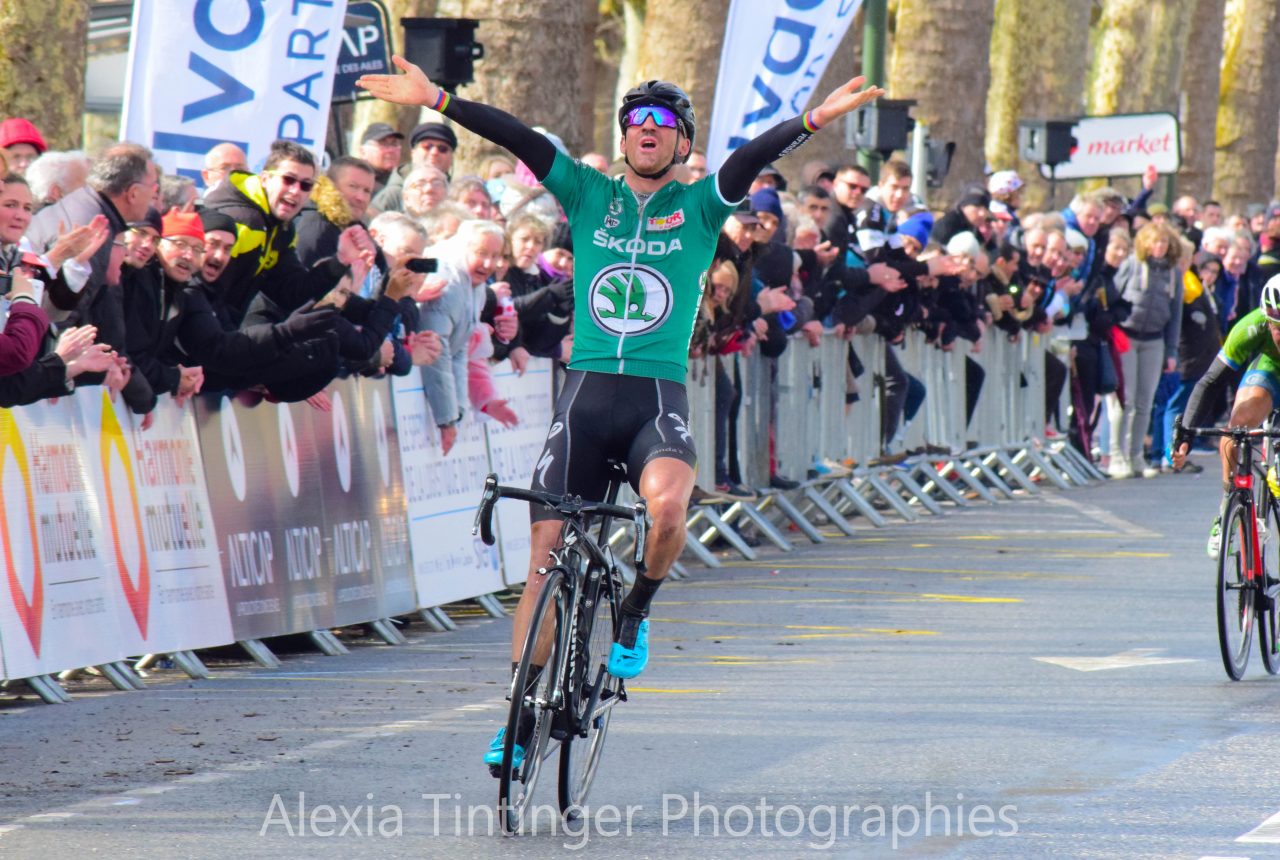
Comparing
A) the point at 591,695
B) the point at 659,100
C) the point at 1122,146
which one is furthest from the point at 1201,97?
the point at 591,695

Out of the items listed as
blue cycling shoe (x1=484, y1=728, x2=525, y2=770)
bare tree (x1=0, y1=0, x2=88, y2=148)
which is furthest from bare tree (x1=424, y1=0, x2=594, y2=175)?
blue cycling shoe (x1=484, y1=728, x2=525, y2=770)

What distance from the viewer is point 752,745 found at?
28.8ft

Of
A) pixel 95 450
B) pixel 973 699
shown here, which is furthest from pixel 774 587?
pixel 95 450

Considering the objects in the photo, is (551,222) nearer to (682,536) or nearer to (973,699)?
(973,699)

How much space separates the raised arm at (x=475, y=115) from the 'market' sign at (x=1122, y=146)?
20.7 meters

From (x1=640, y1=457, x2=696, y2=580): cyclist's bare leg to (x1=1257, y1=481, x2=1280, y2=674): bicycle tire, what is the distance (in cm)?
407

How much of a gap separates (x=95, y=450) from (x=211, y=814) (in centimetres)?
300

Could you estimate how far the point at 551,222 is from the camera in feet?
45.9

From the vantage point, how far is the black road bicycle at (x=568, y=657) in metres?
7.13

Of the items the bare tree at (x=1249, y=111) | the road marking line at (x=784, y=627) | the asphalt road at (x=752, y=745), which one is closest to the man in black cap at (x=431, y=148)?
the asphalt road at (x=752, y=745)

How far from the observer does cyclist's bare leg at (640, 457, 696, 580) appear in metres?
7.50

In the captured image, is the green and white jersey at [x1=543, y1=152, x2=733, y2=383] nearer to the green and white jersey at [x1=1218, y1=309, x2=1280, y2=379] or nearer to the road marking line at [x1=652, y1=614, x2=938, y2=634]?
the green and white jersey at [x1=1218, y1=309, x2=1280, y2=379]

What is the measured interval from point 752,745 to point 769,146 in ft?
7.32

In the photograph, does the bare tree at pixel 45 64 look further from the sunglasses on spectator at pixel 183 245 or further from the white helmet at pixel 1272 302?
the white helmet at pixel 1272 302
